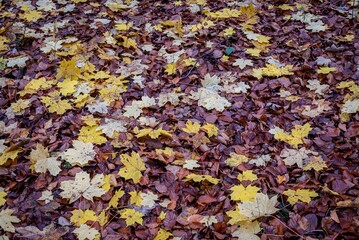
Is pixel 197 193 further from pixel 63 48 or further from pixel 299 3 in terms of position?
pixel 299 3

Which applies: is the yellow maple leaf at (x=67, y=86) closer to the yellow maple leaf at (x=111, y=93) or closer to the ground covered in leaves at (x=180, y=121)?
the ground covered in leaves at (x=180, y=121)

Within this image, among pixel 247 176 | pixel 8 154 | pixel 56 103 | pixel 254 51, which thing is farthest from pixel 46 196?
pixel 254 51

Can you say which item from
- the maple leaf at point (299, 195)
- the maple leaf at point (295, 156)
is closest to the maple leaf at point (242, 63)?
the maple leaf at point (295, 156)

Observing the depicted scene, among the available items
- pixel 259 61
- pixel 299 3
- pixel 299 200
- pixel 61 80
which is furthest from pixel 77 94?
pixel 299 3

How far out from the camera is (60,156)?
8.96ft

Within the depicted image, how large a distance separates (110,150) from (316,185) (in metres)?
1.60

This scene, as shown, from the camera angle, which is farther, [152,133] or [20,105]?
[20,105]

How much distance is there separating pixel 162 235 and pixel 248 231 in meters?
0.56

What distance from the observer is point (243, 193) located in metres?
2.42

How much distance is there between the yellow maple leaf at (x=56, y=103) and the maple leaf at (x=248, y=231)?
6.11 ft

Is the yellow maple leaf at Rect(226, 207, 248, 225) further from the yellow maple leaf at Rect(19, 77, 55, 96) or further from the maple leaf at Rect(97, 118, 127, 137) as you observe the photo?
the yellow maple leaf at Rect(19, 77, 55, 96)

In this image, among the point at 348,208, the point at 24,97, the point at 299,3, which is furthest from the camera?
the point at 299,3

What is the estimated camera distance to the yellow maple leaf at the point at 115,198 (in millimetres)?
2430

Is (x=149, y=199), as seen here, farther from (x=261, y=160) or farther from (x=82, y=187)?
(x=261, y=160)
